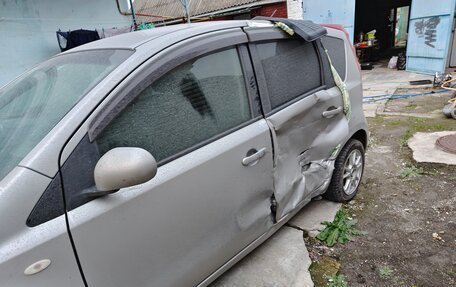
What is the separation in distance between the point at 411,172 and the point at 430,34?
24.3 feet

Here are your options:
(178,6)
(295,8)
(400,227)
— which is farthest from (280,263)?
(178,6)

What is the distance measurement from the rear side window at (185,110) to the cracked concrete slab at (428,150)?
118 inches

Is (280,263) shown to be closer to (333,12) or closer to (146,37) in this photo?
(146,37)

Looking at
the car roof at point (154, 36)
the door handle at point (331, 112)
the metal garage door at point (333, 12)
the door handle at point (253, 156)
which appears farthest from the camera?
the metal garage door at point (333, 12)

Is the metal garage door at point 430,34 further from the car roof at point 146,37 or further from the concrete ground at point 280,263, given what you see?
the car roof at point 146,37

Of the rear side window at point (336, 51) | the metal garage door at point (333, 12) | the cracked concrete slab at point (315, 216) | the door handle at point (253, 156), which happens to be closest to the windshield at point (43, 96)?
the door handle at point (253, 156)

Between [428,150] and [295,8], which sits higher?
[295,8]

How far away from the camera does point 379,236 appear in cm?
260

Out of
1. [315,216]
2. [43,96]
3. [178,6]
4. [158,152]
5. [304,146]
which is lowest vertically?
[315,216]

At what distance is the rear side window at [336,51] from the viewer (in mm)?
2653

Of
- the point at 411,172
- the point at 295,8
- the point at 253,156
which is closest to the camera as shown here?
the point at 253,156

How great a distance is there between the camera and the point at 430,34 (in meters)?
8.98

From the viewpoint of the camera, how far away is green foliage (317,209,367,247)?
257 centimetres

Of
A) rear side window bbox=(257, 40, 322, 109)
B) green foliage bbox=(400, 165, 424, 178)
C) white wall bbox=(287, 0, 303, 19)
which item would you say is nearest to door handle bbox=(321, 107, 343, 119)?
rear side window bbox=(257, 40, 322, 109)
